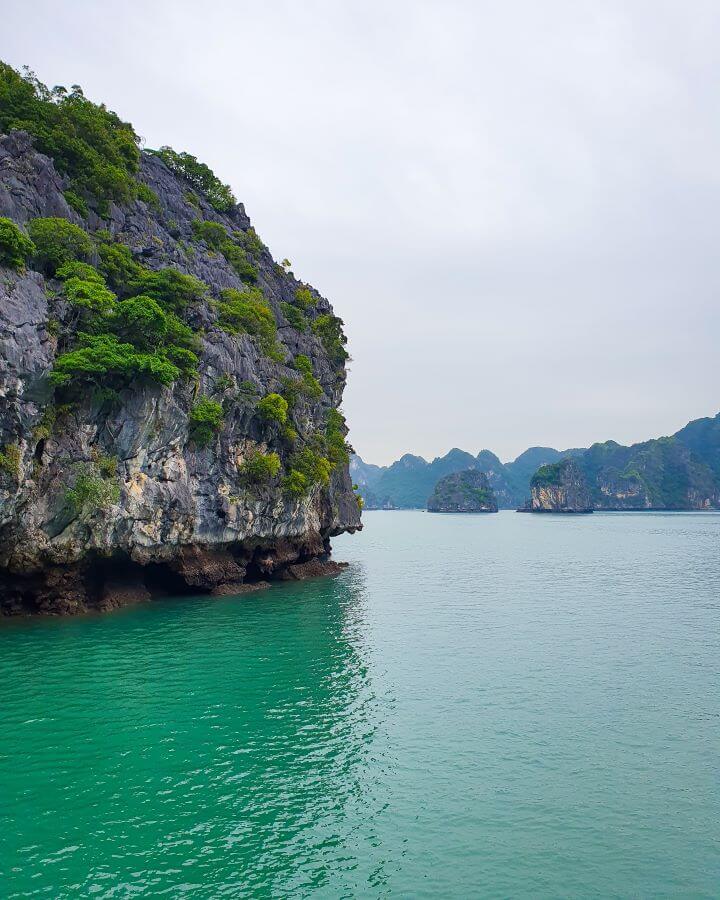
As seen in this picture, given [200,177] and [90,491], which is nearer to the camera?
[90,491]

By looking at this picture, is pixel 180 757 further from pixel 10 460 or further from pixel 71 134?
pixel 71 134

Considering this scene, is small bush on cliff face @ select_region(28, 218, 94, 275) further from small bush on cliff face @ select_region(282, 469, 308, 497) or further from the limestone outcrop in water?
small bush on cliff face @ select_region(282, 469, 308, 497)

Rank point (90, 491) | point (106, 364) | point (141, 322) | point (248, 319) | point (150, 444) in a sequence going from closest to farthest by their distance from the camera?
point (106, 364) → point (90, 491) → point (141, 322) → point (150, 444) → point (248, 319)

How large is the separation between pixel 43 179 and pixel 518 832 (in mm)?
35646

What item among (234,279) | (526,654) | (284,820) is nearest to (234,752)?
(284,820)

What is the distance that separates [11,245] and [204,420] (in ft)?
→ 41.1

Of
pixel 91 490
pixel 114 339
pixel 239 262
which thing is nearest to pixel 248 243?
pixel 239 262

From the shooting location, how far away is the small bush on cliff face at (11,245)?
24.9 metres

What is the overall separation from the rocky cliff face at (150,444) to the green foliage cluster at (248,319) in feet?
1.11

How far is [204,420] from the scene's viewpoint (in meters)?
33.7

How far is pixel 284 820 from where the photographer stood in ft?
39.9

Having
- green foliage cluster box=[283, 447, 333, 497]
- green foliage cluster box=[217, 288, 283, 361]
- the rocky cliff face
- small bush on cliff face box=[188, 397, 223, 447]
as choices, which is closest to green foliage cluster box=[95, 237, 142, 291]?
the rocky cliff face

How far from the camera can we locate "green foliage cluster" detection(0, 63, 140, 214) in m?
34.0

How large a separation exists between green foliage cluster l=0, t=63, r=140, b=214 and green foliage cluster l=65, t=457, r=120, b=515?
1707cm
